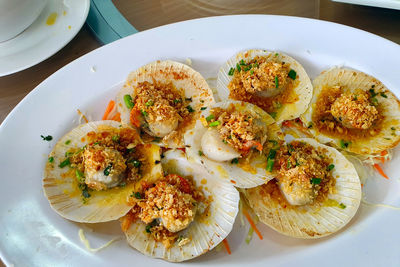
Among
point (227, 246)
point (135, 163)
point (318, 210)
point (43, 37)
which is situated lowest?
point (227, 246)

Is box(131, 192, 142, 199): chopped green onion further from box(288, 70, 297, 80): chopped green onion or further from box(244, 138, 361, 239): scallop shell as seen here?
box(288, 70, 297, 80): chopped green onion

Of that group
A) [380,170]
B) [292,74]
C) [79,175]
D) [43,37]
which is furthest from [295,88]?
[43,37]

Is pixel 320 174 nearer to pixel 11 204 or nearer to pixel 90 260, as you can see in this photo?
pixel 90 260

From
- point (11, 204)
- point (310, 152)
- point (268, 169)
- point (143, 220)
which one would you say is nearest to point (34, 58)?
point (11, 204)

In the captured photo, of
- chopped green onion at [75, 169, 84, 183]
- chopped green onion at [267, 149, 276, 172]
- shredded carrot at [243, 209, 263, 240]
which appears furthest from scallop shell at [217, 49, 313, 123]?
chopped green onion at [75, 169, 84, 183]

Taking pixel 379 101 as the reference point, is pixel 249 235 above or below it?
below

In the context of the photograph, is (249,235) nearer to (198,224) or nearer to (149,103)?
(198,224)

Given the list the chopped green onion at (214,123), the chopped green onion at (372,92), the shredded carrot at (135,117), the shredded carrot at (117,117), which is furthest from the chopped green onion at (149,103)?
the chopped green onion at (372,92)

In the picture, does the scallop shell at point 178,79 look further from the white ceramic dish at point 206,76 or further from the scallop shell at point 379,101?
the scallop shell at point 379,101
